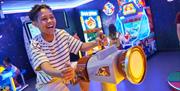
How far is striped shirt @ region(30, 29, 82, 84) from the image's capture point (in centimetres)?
139

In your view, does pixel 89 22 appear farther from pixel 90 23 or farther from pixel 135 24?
→ pixel 135 24

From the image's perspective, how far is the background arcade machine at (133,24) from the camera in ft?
19.5

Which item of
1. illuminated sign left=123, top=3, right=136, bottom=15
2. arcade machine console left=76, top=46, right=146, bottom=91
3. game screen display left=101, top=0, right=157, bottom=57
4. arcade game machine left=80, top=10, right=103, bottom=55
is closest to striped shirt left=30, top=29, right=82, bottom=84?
arcade machine console left=76, top=46, right=146, bottom=91

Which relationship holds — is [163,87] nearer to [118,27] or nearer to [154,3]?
[118,27]

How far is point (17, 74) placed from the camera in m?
6.03

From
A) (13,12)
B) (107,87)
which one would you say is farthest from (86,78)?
(13,12)

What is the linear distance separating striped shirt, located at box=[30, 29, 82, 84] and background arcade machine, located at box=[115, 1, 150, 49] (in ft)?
14.3

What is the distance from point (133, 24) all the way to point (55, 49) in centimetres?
477

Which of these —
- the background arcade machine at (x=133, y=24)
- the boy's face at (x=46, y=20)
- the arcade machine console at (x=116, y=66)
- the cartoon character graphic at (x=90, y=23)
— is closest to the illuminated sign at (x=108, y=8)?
the cartoon character graphic at (x=90, y=23)

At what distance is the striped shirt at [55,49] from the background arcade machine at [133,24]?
437 centimetres

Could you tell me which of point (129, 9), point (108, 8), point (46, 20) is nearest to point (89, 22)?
point (108, 8)

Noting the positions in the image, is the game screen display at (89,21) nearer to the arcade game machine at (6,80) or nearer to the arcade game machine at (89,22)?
the arcade game machine at (89,22)

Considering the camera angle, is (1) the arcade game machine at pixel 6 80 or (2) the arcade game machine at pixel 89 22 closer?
(1) the arcade game machine at pixel 6 80

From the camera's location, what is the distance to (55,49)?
1475mm
